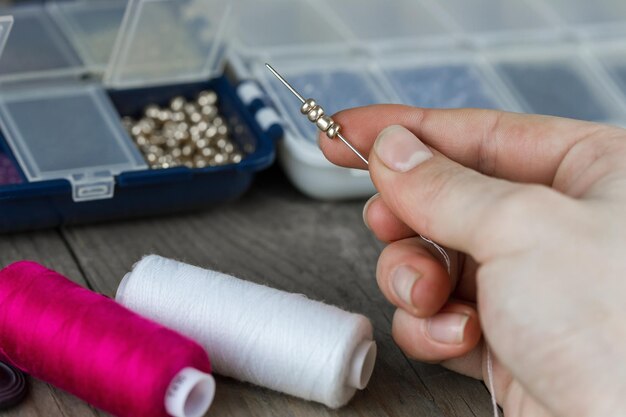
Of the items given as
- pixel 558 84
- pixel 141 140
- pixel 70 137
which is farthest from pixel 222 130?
pixel 558 84

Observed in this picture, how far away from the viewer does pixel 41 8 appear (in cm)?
190

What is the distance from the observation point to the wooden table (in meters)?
1.23

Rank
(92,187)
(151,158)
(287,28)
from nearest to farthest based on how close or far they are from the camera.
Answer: (92,187), (151,158), (287,28)

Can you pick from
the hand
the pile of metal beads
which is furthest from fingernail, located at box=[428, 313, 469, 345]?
the pile of metal beads

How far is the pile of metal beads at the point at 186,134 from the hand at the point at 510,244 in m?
0.42

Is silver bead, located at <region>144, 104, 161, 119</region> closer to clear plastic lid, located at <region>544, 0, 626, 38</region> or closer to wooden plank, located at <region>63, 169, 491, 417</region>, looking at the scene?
wooden plank, located at <region>63, 169, 491, 417</region>

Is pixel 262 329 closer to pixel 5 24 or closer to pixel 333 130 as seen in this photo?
pixel 333 130

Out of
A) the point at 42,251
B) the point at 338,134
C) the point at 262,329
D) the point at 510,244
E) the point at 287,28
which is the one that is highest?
the point at 510,244

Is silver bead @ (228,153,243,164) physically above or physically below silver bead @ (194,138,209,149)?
above

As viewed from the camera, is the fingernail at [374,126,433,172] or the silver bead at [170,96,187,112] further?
the silver bead at [170,96,187,112]

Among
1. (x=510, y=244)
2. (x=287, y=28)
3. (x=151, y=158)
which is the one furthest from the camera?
(x=287, y=28)

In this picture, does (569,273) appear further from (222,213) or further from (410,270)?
(222,213)

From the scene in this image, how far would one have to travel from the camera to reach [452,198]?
1076 millimetres

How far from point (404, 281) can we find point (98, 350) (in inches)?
13.0
